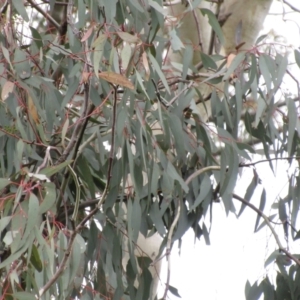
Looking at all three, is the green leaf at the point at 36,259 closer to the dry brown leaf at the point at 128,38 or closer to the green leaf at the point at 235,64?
the dry brown leaf at the point at 128,38

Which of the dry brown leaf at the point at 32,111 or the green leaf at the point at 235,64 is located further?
the green leaf at the point at 235,64

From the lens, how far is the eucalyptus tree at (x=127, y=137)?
158 cm

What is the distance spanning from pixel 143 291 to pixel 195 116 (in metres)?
0.48

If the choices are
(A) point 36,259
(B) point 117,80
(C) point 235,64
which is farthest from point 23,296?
(C) point 235,64

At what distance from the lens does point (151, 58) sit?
60.8 inches

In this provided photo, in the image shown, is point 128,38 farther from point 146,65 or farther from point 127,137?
point 127,137

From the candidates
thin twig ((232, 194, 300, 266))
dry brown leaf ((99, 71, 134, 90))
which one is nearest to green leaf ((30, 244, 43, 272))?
dry brown leaf ((99, 71, 134, 90))

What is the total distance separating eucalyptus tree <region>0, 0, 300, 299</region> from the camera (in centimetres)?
158

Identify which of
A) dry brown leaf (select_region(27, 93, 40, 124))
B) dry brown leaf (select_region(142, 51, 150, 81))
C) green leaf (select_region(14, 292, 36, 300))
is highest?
dry brown leaf (select_region(142, 51, 150, 81))

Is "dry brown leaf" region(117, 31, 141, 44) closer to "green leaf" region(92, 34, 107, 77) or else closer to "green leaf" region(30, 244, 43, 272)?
"green leaf" region(92, 34, 107, 77)

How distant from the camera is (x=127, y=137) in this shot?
1654mm

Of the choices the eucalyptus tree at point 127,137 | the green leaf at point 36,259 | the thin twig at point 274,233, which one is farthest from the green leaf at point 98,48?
the thin twig at point 274,233

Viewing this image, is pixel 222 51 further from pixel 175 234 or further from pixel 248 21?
pixel 175 234

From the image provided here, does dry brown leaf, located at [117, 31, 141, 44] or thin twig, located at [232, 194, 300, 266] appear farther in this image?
thin twig, located at [232, 194, 300, 266]
